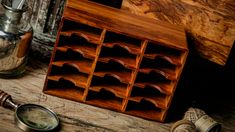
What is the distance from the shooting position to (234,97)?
7.82 feet

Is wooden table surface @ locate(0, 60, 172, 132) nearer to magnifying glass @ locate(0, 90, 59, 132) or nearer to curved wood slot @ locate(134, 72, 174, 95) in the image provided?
magnifying glass @ locate(0, 90, 59, 132)

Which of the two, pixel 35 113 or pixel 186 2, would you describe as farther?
pixel 186 2

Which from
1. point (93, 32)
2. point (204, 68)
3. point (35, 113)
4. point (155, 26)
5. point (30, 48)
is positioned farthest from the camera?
point (204, 68)

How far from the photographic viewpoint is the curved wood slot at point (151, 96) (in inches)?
74.4

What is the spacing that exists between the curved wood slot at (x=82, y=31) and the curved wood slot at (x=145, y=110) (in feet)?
1.09

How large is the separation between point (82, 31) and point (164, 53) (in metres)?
0.34

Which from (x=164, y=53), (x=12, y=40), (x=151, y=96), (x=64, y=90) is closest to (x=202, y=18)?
(x=164, y=53)

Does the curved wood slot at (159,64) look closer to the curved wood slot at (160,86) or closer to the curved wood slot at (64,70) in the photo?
the curved wood slot at (160,86)

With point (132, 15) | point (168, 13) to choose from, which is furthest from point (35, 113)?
point (168, 13)

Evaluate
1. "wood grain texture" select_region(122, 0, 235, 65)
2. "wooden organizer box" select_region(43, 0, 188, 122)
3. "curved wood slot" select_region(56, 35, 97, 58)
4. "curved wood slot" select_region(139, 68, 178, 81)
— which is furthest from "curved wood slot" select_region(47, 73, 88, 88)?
"wood grain texture" select_region(122, 0, 235, 65)

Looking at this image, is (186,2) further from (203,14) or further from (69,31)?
(69,31)

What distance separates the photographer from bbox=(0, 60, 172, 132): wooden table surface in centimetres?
177

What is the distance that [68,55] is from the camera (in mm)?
1900

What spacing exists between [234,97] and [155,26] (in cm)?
69
